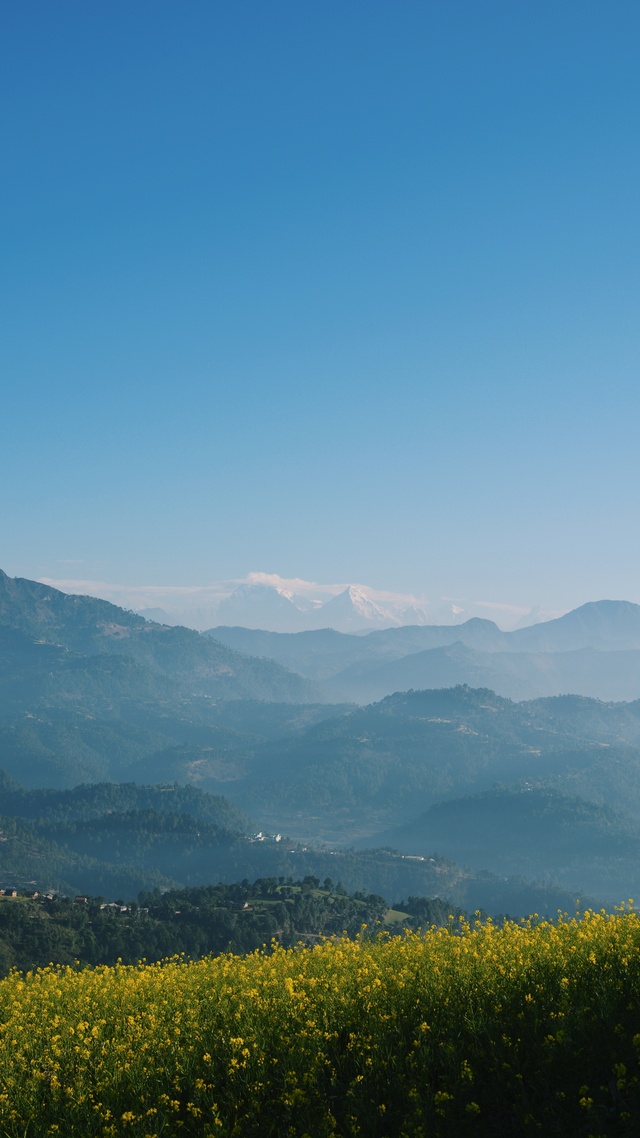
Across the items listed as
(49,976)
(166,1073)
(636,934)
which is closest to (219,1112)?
(166,1073)

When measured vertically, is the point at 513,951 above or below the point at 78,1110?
above

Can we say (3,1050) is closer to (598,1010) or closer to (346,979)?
(346,979)

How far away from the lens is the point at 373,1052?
573 inches

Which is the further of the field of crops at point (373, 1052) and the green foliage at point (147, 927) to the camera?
the green foliage at point (147, 927)

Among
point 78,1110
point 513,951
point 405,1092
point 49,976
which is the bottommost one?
point 49,976

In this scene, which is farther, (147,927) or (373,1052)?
(147,927)

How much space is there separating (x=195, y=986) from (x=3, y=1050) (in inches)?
178

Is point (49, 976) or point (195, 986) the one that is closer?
point (195, 986)

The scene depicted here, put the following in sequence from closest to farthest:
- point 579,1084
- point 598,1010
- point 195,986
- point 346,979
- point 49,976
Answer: point 579,1084
point 598,1010
point 346,979
point 195,986
point 49,976

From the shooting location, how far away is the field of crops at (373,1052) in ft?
42.9

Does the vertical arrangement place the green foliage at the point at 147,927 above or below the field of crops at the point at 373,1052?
below

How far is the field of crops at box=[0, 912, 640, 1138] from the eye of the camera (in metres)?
13.1

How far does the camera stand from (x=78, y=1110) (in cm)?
1461

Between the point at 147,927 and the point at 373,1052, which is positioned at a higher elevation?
the point at 373,1052
